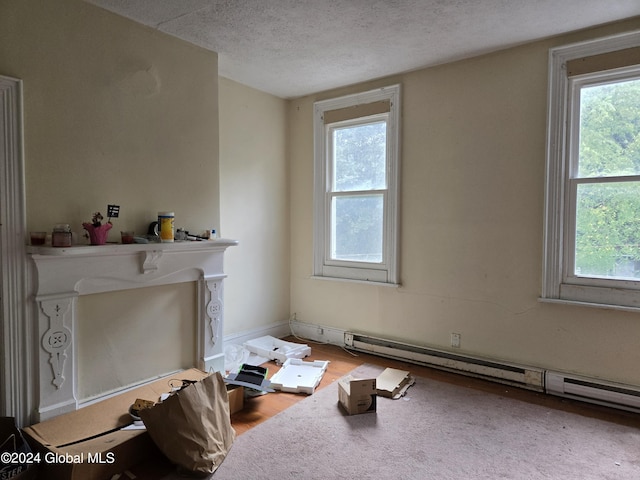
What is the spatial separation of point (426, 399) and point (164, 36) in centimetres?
309

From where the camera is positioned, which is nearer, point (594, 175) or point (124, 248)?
point (124, 248)

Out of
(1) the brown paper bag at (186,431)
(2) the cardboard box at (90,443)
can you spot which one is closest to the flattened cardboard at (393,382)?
(1) the brown paper bag at (186,431)

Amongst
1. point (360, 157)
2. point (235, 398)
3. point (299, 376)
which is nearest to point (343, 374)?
point (299, 376)

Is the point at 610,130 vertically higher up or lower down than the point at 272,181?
higher up

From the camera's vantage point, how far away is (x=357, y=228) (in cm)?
391

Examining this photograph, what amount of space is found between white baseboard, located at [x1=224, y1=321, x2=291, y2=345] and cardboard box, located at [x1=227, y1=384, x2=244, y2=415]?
1.08m

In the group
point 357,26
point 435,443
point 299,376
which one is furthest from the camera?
point 299,376

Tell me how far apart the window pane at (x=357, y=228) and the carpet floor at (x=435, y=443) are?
144 centimetres

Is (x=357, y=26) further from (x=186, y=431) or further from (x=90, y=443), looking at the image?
(x=90, y=443)

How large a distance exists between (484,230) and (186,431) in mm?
2491

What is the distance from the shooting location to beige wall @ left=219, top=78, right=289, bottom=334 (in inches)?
145

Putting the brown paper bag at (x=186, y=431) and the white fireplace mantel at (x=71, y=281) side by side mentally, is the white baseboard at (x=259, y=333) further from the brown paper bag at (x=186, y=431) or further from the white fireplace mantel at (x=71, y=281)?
the brown paper bag at (x=186, y=431)

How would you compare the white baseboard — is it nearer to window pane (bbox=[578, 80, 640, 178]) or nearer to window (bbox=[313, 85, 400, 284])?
window (bbox=[313, 85, 400, 284])

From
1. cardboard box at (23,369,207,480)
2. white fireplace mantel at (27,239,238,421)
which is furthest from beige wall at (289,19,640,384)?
cardboard box at (23,369,207,480)
